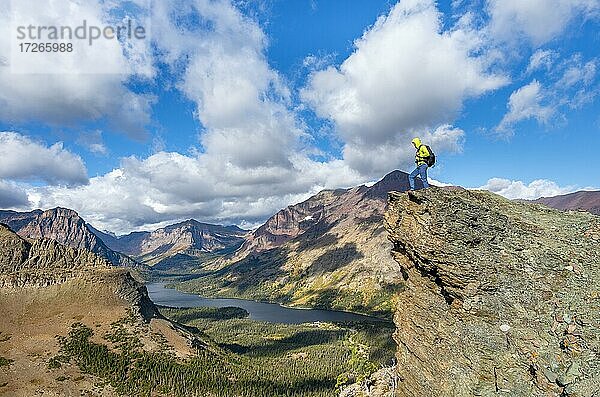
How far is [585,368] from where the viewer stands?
1681 cm

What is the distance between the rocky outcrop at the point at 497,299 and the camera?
59.4 feet

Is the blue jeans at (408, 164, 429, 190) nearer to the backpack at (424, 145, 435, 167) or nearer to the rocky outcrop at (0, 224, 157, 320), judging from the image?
the backpack at (424, 145, 435, 167)

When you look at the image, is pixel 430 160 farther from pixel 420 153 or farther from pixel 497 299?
pixel 497 299


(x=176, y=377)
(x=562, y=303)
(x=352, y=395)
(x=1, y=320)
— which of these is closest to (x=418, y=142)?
(x=562, y=303)

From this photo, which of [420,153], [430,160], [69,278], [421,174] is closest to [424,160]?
[430,160]

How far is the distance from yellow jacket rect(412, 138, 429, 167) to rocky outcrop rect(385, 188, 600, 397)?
343 centimetres

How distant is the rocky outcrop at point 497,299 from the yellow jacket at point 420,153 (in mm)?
3430

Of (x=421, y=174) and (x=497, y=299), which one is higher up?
(x=421, y=174)

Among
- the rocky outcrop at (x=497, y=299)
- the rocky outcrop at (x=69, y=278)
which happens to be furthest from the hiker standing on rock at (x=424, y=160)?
the rocky outcrop at (x=69, y=278)

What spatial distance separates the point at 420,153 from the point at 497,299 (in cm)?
1356

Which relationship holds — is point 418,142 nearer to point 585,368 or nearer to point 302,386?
point 585,368

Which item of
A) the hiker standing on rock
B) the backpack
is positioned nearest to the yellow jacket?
the hiker standing on rock

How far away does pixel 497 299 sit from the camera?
21.3 metres

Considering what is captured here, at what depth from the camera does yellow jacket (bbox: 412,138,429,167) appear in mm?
29875
